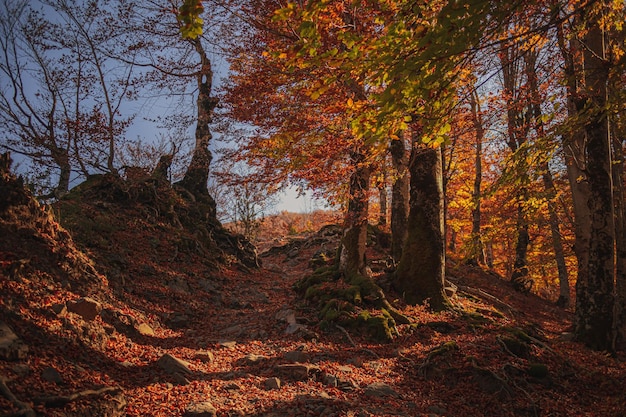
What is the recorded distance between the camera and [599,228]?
25.9 feet

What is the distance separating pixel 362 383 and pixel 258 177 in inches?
257

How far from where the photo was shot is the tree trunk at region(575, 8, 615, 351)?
7.84m

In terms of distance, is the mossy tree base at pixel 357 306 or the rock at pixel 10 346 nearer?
the rock at pixel 10 346

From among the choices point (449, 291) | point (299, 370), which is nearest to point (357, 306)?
point (449, 291)

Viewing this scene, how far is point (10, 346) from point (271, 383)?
137 inches

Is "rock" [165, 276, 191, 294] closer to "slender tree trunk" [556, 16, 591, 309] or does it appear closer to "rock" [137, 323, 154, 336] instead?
"rock" [137, 323, 154, 336]

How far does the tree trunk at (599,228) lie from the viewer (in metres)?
7.84

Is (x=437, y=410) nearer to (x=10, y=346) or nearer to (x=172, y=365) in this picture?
(x=172, y=365)

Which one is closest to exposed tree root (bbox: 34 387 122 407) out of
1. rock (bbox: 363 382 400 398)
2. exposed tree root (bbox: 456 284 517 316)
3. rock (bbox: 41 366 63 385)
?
rock (bbox: 41 366 63 385)

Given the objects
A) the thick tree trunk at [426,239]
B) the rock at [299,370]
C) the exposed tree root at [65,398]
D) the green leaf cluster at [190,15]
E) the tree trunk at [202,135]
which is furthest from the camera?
the tree trunk at [202,135]

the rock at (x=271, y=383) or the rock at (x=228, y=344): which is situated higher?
the rock at (x=228, y=344)

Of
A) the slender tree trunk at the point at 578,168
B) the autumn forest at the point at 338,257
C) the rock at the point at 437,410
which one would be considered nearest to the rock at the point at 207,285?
the autumn forest at the point at 338,257

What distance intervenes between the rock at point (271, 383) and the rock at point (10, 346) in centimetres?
326

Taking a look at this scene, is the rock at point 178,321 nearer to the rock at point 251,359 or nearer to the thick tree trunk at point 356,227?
the rock at point 251,359
